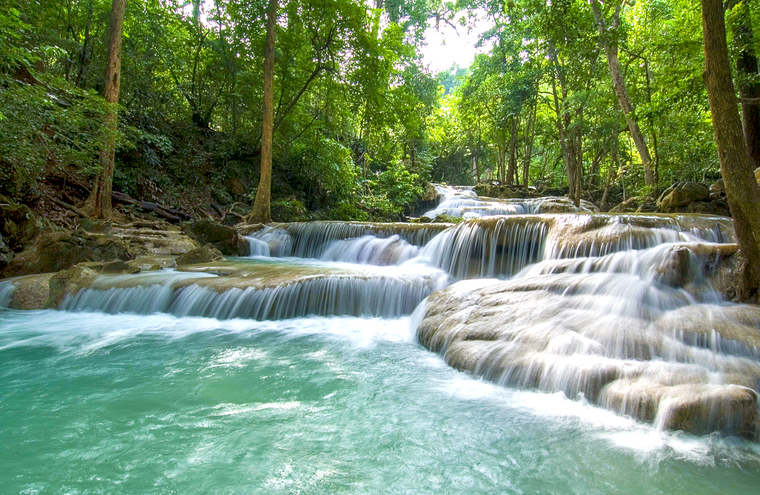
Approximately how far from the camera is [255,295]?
6359 millimetres

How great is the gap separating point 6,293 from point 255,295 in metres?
4.06

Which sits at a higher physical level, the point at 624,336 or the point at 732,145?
the point at 732,145

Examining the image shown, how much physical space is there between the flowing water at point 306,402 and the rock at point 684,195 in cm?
523

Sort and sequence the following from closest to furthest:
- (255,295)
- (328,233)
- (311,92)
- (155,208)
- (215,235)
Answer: (255,295) < (215,235) < (328,233) < (155,208) < (311,92)

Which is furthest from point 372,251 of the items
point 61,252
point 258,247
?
point 61,252

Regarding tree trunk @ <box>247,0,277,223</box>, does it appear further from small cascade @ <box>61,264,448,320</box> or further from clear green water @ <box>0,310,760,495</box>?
clear green water @ <box>0,310,760,495</box>

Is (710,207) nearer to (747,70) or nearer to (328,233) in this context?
(747,70)

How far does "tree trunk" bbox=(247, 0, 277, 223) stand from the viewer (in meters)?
12.6

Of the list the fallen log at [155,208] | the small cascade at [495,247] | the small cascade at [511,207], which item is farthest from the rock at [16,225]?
the small cascade at [511,207]

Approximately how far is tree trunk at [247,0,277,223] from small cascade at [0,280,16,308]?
272 inches

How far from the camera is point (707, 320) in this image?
12.9 feet

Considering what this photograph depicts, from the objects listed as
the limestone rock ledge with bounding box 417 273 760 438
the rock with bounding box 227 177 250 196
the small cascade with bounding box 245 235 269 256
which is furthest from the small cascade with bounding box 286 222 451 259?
the limestone rock ledge with bounding box 417 273 760 438

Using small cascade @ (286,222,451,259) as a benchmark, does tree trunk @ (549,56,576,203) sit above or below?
above

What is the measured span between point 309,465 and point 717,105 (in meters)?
5.38
